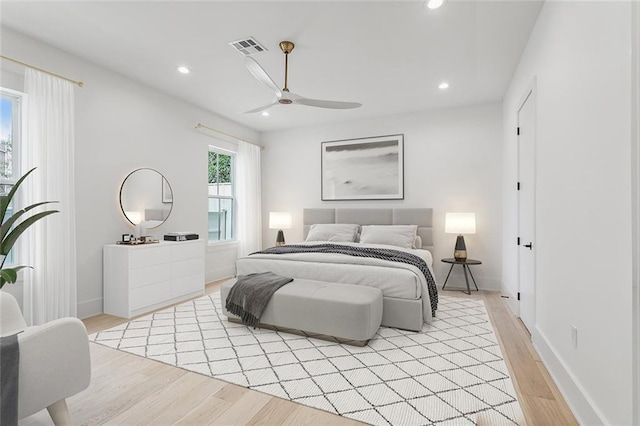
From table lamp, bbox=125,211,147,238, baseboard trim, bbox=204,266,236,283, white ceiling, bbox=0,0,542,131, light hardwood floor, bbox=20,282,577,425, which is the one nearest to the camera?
light hardwood floor, bbox=20,282,577,425

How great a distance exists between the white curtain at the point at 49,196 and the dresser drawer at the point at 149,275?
54cm

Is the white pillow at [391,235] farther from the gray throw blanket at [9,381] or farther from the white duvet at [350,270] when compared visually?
the gray throw blanket at [9,381]

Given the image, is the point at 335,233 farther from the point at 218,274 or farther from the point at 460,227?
the point at 218,274

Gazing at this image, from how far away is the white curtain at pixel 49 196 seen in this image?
9.62 ft

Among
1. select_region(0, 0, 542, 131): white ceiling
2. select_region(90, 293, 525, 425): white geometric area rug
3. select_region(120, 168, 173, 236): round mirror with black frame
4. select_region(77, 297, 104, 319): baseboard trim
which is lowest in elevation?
select_region(90, 293, 525, 425): white geometric area rug

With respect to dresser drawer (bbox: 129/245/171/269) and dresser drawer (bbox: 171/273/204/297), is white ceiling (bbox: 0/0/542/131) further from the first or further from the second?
dresser drawer (bbox: 171/273/204/297)

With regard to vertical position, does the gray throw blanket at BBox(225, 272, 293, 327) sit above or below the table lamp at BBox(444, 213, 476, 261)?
below

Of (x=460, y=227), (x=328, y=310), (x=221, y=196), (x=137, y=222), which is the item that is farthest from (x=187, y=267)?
(x=460, y=227)

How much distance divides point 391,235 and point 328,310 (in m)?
2.28

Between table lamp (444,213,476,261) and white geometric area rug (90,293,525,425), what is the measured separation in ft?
3.99

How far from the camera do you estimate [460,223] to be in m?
4.48

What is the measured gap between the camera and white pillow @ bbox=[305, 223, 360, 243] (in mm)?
5047

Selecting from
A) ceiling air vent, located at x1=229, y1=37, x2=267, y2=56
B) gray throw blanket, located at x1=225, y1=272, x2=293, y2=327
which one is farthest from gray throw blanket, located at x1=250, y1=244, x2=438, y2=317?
ceiling air vent, located at x1=229, y1=37, x2=267, y2=56

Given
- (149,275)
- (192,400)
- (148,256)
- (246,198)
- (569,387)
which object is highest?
(246,198)
